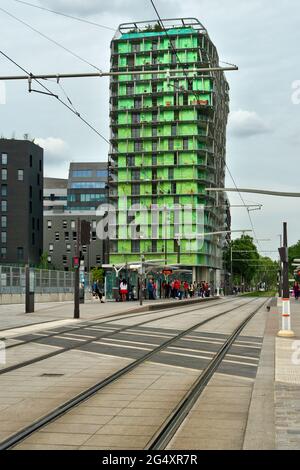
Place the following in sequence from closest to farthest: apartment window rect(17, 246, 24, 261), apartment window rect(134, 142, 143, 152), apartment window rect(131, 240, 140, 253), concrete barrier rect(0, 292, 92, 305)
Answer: concrete barrier rect(0, 292, 92, 305)
apartment window rect(134, 142, 143, 152)
apartment window rect(131, 240, 140, 253)
apartment window rect(17, 246, 24, 261)

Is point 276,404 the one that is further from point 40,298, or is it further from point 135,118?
point 135,118

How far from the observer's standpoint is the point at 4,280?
37.8 m

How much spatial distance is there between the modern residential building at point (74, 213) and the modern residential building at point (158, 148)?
29.7 metres

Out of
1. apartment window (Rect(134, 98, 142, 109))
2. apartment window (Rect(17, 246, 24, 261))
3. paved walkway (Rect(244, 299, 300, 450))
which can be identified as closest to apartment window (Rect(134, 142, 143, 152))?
apartment window (Rect(134, 98, 142, 109))

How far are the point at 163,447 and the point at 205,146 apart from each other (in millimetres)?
97859

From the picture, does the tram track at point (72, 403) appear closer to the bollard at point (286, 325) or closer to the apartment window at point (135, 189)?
the bollard at point (286, 325)

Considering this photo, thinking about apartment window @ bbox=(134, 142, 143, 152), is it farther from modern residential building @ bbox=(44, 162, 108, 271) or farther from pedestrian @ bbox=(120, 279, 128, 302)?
pedestrian @ bbox=(120, 279, 128, 302)

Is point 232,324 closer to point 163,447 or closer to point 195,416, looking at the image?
point 195,416

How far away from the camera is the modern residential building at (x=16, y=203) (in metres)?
108

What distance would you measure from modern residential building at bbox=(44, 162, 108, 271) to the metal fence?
78.2 metres

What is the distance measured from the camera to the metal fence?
1494 inches

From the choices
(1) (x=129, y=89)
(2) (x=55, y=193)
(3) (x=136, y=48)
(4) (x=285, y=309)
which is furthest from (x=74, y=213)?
(4) (x=285, y=309)

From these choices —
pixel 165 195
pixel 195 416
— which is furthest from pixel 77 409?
pixel 165 195

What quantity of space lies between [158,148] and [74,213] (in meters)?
41.6
